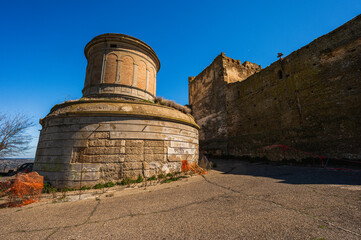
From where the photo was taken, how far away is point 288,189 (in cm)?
417

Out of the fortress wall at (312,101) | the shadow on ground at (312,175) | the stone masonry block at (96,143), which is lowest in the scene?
the shadow on ground at (312,175)

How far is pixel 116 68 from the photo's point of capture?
875cm

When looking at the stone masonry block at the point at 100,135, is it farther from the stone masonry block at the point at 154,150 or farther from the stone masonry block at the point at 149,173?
the stone masonry block at the point at 149,173

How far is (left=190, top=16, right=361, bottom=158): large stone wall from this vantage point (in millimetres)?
8164

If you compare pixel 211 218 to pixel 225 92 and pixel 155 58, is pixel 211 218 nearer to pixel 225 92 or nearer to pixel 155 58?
pixel 155 58

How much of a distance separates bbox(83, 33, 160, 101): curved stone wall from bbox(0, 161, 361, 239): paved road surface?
599 centimetres

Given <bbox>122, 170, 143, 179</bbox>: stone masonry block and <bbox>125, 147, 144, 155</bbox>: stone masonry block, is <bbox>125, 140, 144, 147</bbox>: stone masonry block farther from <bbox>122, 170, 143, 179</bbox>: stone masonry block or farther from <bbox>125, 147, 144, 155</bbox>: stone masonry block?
<bbox>122, 170, 143, 179</bbox>: stone masonry block

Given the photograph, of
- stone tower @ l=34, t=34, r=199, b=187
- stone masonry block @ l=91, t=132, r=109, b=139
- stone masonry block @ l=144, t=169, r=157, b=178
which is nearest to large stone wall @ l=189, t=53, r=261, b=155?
stone tower @ l=34, t=34, r=199, b=187

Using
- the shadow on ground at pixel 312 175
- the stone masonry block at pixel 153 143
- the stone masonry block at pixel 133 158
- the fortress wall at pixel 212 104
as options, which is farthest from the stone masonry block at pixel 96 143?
the fortress wall at pixel 212 104

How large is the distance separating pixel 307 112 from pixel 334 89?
69.0 inches

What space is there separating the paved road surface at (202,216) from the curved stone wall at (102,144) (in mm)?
1300

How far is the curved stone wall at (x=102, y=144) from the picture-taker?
5301 mm

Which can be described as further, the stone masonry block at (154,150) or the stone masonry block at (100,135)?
the stone masonry block at (154,150)

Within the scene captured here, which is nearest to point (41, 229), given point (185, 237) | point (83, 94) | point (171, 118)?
point (185, 237)
